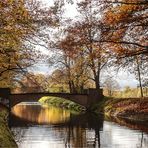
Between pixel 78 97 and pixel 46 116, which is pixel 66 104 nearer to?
pixel 78 97

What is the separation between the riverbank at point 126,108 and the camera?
45.4 m

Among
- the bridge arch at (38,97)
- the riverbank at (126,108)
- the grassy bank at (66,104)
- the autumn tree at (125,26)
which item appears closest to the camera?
the autumn tree at (125,26)

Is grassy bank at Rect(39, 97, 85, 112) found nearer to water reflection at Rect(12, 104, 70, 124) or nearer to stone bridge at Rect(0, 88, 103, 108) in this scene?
stone bridge at Rect(0, 88, 103, 108)

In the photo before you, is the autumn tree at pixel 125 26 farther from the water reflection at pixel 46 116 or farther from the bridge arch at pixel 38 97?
the bridge arch at pixel 38 97

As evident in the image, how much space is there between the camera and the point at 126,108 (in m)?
49.7

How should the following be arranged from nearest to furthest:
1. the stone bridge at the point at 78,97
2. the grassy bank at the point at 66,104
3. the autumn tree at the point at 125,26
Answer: the autumn tree at the point at 125,26 → the stone bridge at the point at 78,97 → the grassy bank at the point at 66,104

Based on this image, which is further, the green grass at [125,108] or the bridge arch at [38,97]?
the bridge arch at [38,97]

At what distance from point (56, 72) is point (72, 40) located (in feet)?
134

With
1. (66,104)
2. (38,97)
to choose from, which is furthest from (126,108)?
(66,104)

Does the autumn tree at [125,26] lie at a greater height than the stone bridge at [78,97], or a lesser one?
greater

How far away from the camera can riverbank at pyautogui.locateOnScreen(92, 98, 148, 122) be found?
Answer: 45406 millimetres

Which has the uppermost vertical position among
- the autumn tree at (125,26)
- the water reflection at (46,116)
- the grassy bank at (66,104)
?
the autumn tree at (125,26)

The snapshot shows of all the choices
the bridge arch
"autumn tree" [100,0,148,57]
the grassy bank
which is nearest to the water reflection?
the bridge arch

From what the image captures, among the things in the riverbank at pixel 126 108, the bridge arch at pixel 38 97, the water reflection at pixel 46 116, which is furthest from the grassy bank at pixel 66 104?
the riverbank at pixel 126 108
